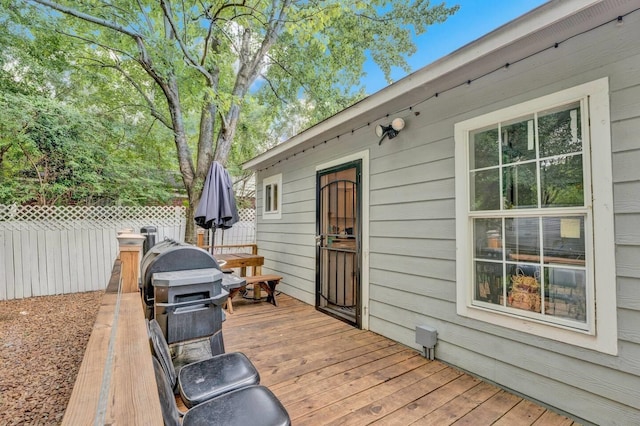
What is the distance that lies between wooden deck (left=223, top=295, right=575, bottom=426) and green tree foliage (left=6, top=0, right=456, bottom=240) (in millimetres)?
4099

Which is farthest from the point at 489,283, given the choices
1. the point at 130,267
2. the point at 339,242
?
the point at 130,267

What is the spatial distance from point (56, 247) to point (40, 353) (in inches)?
118

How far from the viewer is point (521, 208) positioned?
2209 mm

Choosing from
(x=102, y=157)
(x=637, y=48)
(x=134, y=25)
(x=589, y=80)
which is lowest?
(x=589, y=80)

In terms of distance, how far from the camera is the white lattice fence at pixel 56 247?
491 cm

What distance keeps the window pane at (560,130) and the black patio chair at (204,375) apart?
8.25 feet

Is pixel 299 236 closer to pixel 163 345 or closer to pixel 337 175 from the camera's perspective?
pixel 337 175

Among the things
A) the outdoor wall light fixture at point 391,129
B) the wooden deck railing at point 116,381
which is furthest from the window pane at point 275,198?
the wooden deck railing at point 116,381

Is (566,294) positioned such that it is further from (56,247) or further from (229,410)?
(56,247)

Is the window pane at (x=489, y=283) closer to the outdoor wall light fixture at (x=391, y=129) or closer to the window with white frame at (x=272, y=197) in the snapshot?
the outdoor wall light fixture at (x=391, y=129)

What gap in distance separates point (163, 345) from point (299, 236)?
3.53m

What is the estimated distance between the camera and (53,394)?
2361 millimetres

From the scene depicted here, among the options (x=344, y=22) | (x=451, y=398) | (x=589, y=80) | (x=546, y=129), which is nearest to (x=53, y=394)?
(x=451, y=398)

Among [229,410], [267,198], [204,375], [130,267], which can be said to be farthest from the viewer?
[267,198]
